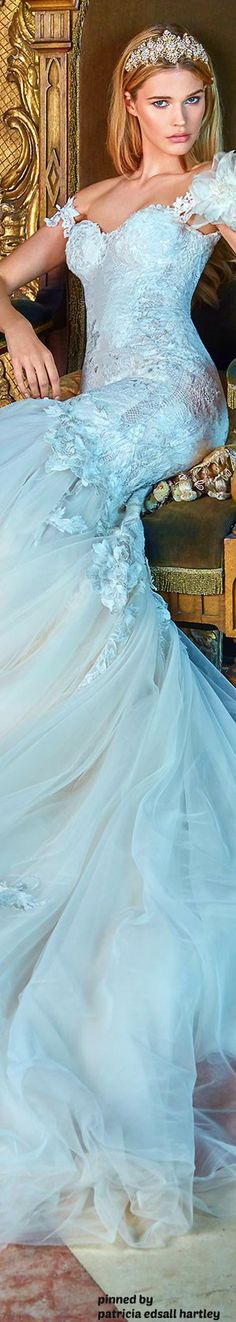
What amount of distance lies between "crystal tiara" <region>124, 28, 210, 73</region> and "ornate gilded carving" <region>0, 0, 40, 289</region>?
571 mm

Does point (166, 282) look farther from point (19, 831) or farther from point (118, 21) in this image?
point (19, 831)

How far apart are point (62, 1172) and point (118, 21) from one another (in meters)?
2.74

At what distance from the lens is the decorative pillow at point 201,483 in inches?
91.7

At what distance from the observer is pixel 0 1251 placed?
50.9 inches

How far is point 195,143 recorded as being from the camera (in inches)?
114

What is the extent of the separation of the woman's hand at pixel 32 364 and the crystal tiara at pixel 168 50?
669 mm

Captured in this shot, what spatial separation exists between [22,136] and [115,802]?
2170 mm

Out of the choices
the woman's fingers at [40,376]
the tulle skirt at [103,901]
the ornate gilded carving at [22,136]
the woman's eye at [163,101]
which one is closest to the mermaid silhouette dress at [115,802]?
the tulle skirt at [103,901]

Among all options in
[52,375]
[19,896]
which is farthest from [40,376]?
[19,896]

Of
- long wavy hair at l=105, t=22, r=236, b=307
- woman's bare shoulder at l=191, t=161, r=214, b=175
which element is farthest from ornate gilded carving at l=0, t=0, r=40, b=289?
woman's bare shoulder at l=191, t=161, r=214, b=175

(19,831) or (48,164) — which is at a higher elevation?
(48,164)

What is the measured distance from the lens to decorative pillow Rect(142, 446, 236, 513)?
233 cm

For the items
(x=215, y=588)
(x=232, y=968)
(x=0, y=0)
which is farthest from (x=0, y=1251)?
(x=0, y=0)

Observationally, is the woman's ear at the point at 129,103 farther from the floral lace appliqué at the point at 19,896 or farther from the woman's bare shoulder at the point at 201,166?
the floral lace appliqué at the point at 19,896
